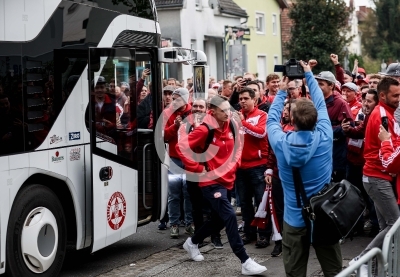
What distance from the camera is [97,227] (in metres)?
9.10

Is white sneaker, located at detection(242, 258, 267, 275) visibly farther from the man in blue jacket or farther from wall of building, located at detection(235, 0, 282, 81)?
wall of building, located at detection(235, 0, 282, 81)

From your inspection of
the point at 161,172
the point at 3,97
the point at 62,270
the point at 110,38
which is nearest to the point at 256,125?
the point at 161,172

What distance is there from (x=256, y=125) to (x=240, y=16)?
113 feet

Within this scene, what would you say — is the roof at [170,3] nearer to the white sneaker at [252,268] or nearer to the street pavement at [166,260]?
the street pavement at [166,260]

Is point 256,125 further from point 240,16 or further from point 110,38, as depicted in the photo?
point 240,16

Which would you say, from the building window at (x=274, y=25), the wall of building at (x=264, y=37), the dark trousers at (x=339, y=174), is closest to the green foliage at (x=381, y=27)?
the building window at (x=274, y=25)

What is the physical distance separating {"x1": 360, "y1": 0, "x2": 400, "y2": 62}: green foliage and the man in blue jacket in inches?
3270

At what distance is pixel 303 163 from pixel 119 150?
353 cm

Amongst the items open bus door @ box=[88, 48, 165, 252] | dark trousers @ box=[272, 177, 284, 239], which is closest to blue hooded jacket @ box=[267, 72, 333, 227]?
open bus door @ box=[88, 48, 165, 252]

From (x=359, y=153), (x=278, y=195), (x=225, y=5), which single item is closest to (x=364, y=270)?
(x=278, y=195)

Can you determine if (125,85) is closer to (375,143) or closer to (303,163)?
(375,143)

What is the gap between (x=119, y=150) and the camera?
9617 millimetres

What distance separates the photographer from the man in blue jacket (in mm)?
6535

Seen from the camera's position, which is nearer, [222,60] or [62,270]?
[62,270]
